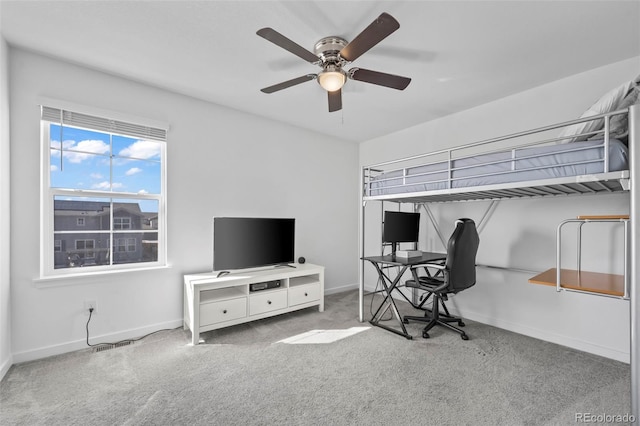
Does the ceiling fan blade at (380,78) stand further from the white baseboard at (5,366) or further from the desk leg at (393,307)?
the white baseboard at (5,366)

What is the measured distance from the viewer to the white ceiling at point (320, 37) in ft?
5.94

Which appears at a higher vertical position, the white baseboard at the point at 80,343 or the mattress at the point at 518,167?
the mattress at the point at 518,167

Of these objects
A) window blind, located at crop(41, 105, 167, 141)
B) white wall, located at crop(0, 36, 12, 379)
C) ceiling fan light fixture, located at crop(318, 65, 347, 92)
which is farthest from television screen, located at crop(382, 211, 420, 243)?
white wall, located at crop(0, 36, 12, 379)

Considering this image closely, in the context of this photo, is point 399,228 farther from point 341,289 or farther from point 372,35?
point 372,35

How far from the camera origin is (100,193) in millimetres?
2596

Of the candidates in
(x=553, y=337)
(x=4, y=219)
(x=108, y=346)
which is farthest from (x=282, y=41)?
(x=553, y=337)

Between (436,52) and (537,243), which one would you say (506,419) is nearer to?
(537,243)

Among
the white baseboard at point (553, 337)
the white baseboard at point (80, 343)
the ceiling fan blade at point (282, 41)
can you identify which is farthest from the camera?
the white baseboard at point (553, 337)

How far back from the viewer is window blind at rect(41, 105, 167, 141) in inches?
93.0

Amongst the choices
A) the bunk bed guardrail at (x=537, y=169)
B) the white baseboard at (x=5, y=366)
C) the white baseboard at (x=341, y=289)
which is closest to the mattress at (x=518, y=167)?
the bunk bed guardrail at (x=537, y=169)

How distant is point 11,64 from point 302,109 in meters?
2.49

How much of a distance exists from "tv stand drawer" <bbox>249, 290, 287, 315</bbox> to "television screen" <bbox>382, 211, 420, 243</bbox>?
1.32 meters

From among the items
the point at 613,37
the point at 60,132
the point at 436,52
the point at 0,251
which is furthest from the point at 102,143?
the point at 613,37

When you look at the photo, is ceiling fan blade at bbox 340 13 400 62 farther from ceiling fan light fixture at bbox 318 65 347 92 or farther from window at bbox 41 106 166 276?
window at bbox 41 106 166 276
